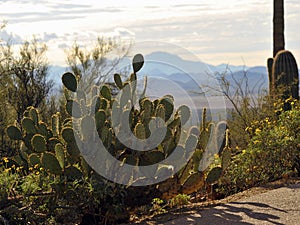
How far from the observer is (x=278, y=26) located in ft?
55.8

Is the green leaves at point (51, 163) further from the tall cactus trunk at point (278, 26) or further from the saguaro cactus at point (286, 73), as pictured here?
the tall cactus trunk at point (278, 26)

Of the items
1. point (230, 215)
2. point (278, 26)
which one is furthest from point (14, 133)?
point (278, 26)

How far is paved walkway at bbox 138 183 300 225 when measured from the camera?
6742mm

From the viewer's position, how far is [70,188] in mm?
7180

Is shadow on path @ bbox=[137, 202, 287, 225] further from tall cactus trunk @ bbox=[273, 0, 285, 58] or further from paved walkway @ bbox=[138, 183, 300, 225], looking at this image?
tall cactus trunk @ bbox=[273, 0, 285, 58]

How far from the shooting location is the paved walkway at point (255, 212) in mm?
6742

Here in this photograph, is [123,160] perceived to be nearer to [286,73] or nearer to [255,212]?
[255,212]

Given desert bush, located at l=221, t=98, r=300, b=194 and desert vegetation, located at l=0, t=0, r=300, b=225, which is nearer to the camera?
desert vegetation, located at l=0, t=0, r=300, b=225

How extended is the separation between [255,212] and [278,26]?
1078 cm

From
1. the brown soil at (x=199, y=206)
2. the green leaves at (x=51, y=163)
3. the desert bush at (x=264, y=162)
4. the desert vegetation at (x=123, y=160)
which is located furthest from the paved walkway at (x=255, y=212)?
the green leaves at (x=51, y=163)

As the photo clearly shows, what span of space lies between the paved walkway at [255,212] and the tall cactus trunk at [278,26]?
9.59 metres

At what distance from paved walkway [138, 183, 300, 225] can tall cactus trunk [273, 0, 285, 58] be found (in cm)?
959

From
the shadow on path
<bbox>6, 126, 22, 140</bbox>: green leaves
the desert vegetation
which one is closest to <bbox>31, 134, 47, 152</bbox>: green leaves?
the desert vegetation

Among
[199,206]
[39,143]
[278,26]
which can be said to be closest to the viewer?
[39,143]
